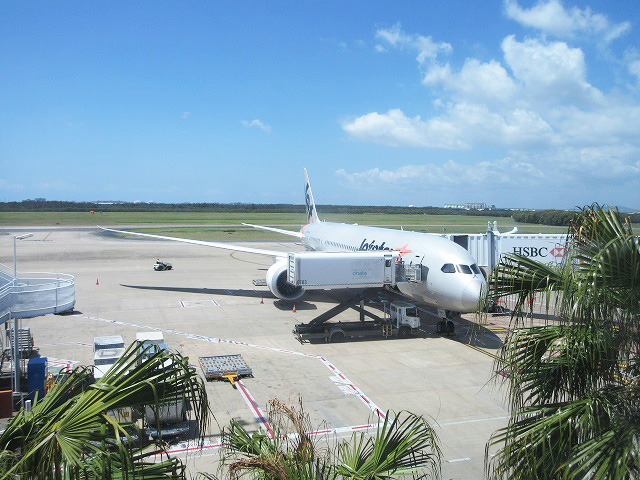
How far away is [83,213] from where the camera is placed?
13812 centimetres

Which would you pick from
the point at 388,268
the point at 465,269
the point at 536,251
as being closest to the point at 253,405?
the point at 388,268

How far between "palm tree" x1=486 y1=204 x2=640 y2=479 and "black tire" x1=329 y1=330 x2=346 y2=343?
15.0 meters

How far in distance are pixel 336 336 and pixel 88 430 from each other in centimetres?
1722

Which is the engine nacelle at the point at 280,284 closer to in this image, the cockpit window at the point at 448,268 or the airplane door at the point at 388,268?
the airplane door at the point at 388,268

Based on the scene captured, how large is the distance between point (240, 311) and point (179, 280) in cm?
1213

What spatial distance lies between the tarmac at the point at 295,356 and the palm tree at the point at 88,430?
378cm

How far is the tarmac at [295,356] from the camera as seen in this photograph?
43.4ft

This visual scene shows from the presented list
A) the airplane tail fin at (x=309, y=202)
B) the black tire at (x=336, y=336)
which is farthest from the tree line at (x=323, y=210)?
the airplane tail fin at (x=309, y=202)

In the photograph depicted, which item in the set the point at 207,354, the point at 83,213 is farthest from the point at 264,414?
the point at 83,213

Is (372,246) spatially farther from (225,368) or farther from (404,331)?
(225,368)

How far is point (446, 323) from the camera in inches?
877

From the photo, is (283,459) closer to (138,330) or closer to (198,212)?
(138,330)

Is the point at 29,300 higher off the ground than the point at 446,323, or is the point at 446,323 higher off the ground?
the point at 29,300

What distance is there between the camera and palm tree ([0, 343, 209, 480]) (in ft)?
14.4
